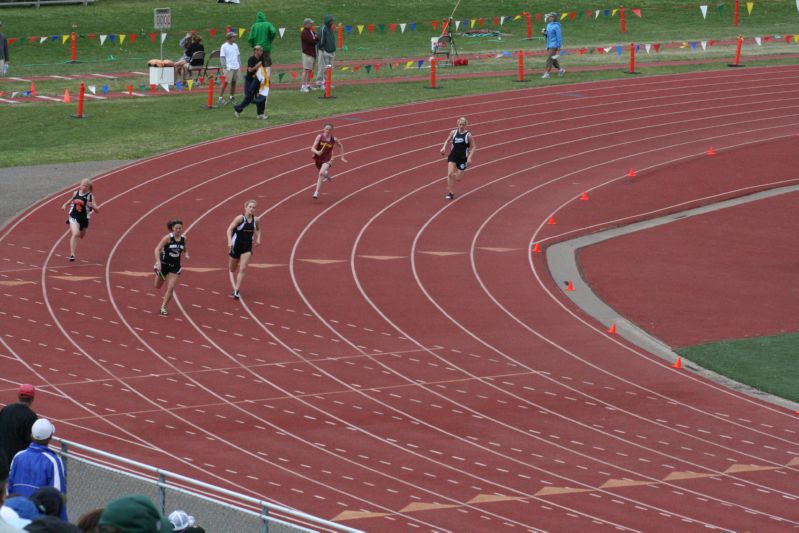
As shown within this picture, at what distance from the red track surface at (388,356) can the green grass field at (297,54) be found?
1956 millimetres

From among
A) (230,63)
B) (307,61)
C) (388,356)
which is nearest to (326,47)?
(307,61)

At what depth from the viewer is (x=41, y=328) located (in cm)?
2052

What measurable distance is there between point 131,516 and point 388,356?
1399 centimetres

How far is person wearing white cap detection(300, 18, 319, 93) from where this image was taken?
3791 cm

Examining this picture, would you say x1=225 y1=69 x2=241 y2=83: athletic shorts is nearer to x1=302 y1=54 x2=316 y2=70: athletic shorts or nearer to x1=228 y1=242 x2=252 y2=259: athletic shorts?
x1=302 y1=54 x2=316 y2=70: athletic shorts

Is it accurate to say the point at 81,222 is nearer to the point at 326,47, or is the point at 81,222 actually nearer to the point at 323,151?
the point at 323,151

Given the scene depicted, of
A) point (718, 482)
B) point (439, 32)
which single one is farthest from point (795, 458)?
point (439, 32)

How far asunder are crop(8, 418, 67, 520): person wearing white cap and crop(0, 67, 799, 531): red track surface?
469cm

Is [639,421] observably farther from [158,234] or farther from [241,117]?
[241,117]

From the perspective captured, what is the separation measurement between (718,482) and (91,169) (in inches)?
733

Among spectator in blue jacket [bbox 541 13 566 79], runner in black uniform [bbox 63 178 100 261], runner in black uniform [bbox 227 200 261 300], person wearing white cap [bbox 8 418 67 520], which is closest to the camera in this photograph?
person wearing white cap [bbox 8 418 67 520]

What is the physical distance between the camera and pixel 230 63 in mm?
36812

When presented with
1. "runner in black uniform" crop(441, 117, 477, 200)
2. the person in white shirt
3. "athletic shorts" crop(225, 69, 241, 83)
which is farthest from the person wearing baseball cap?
"athletic shorts" crop(225, 69, 241, 83)

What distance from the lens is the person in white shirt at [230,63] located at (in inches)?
1431
